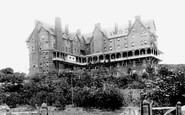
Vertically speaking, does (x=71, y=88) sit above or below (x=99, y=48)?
below

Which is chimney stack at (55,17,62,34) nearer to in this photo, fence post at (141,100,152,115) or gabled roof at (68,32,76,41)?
gabled roof at (68,32,76,41)

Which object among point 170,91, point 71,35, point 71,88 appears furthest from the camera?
point 71,35

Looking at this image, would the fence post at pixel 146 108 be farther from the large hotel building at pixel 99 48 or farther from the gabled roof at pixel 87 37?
the gabled roof at pixel 87 37

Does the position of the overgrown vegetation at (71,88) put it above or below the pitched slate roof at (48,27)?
below

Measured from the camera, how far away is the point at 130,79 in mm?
52562

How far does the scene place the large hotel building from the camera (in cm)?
6538

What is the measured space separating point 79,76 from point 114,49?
22424 millimetres

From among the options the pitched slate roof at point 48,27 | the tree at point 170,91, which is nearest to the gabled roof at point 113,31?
the pitched slate roof at point 48,27

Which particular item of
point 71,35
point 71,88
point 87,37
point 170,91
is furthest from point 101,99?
point 87,37

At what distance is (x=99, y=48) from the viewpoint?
73250 mm

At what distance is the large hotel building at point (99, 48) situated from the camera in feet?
214

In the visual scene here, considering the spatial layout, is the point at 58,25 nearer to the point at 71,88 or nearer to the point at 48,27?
the point at 48,27

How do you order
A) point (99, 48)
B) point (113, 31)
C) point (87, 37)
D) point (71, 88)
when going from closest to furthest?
point (71, 88)
point (99, 48)
point (113, 31)
point (87, 37)

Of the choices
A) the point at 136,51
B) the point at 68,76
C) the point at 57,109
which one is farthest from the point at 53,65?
the point at 57,109
